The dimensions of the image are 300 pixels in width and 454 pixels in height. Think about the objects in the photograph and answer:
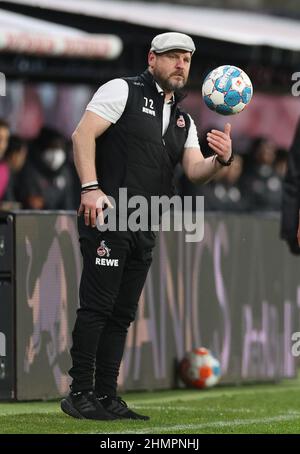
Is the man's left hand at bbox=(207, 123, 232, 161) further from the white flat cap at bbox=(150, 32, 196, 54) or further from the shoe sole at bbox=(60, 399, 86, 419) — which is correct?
the shoe sole at bbox=(60, 399, 86, 419)

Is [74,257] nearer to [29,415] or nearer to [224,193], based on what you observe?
[29,415]

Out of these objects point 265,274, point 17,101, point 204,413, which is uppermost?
point 17,101

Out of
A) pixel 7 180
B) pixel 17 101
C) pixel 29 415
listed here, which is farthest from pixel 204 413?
pixel 17 101

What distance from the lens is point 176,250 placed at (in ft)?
40.7

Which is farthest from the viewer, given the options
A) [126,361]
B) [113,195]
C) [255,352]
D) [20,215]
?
[255,352]

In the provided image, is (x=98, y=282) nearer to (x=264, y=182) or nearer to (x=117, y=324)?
(x=117, y=324)

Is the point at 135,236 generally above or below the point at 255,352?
above

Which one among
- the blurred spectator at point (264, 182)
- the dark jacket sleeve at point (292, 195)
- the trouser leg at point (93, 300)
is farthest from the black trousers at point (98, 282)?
the blurred spectator at point (264, 182)

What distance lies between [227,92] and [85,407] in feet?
6.81

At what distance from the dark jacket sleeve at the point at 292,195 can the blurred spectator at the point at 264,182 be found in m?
4.88

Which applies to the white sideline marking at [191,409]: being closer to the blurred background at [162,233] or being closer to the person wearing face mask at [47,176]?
the blurred background at [162,233]

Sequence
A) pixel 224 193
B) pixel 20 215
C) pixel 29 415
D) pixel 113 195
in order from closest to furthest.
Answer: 1. pixel 113 195
2. pixel 29 415
3. pixel 20 215
4. pixel 224 193

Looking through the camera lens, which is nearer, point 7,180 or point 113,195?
point 113,195
